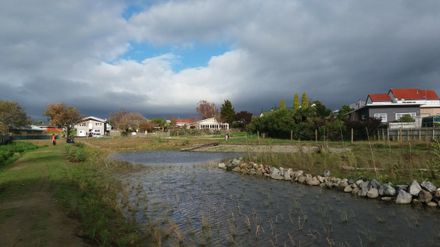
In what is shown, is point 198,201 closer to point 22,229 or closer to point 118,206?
point 118,206

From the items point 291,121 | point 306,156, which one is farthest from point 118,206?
point 291,121

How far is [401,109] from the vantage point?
42.5 metres

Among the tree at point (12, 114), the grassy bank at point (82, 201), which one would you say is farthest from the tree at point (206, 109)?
the grassy bank at point (82, 201)

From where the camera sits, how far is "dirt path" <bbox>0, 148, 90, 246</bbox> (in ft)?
21.6

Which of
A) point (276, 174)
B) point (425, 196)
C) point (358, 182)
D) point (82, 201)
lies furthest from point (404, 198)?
point (82, 201)

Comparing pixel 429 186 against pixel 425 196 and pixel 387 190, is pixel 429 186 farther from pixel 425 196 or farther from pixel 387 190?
pixel 387 190

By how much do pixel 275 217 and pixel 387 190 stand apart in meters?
4.93

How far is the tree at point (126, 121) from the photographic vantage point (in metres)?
94.8

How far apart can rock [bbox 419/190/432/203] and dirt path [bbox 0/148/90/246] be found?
10.6 metres

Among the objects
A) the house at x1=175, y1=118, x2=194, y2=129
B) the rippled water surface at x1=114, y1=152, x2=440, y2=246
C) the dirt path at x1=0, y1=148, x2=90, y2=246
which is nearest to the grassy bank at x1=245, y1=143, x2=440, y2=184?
the rippled water surface at x1=114, y1=152, x2=440, y2=246

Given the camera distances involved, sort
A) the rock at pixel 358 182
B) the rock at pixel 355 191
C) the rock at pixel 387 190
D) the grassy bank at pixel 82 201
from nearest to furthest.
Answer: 1. the grassy bank at pixel 82 201
2. the rock at pixel 387 190
3. the rock at pixel 355 191
4. the rock at pixel 358 182

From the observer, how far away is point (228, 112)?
9394 centimetres

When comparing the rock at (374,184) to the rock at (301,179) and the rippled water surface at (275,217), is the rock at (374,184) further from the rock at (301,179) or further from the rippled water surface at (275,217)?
the rock at (301,179)

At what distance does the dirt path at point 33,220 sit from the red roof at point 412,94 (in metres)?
57.9
